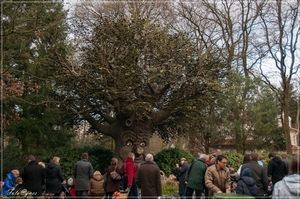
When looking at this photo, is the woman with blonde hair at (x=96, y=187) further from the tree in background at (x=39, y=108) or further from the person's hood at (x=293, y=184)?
the tree in background at (x=39, y=108)

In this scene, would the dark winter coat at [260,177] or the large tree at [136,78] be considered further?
the large tree at [136,78]

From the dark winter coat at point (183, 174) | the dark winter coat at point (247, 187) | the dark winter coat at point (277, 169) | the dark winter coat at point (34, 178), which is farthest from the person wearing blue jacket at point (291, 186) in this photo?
the dark winter coat at point (34, 178)

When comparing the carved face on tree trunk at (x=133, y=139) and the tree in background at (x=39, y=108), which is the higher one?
the tree in background at (x=39, y=108)

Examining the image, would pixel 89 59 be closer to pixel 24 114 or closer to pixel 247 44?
pixel 24 114

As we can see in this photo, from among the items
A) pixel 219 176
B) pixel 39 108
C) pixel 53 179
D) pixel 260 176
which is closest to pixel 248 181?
pixel 219 176

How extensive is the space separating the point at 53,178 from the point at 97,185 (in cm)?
160

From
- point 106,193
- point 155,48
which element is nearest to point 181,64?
point 155,48

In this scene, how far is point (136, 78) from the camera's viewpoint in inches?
783

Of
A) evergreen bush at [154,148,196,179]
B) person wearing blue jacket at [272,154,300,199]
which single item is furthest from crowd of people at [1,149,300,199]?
evergreen bush at [154,148,196,179]

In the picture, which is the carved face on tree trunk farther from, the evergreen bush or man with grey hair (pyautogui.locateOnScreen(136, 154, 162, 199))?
man with grey hair (pyautogui.locateOnScreen(136, 154, 162, 199))

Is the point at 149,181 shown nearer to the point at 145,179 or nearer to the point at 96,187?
the point at 145,179

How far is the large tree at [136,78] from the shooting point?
19.6 metres

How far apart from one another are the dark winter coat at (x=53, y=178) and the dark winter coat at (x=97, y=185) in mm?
1262

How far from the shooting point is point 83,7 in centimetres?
3170
